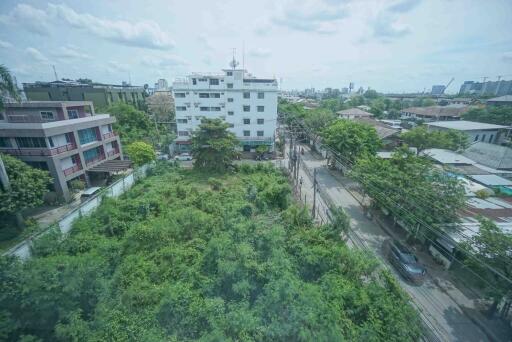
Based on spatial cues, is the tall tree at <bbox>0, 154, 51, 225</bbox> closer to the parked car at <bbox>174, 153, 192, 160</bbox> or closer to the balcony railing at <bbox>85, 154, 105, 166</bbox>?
the balcony railing at <bbox>85, 154, 105, 166</bbox>

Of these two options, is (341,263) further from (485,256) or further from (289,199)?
(289,199)

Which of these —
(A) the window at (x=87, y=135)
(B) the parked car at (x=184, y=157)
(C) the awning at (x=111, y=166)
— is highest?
(A) the window at (x=87, y=135)

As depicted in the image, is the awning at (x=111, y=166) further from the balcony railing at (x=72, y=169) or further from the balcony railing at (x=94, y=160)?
the balcony railing at (x=72, y=169)

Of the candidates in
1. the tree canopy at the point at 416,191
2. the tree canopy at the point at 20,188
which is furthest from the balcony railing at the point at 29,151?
the tree canopy at the point at 416,191

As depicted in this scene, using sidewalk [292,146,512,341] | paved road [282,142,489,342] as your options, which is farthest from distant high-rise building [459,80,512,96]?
sidewalk [292,146,512,341]

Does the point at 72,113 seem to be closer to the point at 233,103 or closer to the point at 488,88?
the point at 233,103

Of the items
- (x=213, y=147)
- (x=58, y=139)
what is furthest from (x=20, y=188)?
(x=213, y=147)

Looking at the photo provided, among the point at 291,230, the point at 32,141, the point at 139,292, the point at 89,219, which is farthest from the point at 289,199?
the point at 32,141
